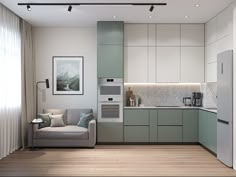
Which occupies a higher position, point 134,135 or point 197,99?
point 197,99

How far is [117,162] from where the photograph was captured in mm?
6238

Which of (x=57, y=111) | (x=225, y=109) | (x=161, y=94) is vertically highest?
(x=161, y=94)

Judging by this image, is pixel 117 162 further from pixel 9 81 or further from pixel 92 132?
pixel 9 81

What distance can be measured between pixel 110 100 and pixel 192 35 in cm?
258

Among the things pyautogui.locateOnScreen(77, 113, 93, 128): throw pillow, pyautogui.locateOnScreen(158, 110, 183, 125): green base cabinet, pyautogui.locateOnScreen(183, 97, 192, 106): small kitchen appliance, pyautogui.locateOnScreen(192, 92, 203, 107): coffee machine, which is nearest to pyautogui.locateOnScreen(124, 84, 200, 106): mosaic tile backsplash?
pyautogui.locateOnScreen(183, 97, 192, 106): small kitchen appliance

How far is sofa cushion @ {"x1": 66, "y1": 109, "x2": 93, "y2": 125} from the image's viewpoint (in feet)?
27.1

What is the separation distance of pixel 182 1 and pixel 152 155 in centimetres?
310

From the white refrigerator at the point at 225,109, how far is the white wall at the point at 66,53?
11.3 feet

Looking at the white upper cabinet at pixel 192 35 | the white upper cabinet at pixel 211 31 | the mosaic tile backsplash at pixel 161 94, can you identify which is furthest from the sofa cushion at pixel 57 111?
the white upper cabinet at pixel 211 31

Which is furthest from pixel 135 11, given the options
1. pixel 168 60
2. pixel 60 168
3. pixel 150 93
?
pixel 60 168

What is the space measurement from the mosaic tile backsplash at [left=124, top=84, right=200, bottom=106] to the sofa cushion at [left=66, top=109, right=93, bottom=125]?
1.35m

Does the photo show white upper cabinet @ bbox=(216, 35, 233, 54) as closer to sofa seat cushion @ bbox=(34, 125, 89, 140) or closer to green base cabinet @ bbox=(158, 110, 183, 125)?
green base cabinet @ bbox=(158, 110, 183, 125)

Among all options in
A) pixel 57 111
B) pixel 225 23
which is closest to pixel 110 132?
pixel 57 111

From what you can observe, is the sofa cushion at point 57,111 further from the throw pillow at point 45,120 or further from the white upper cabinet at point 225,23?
the white upper cabinet at point 225,23
